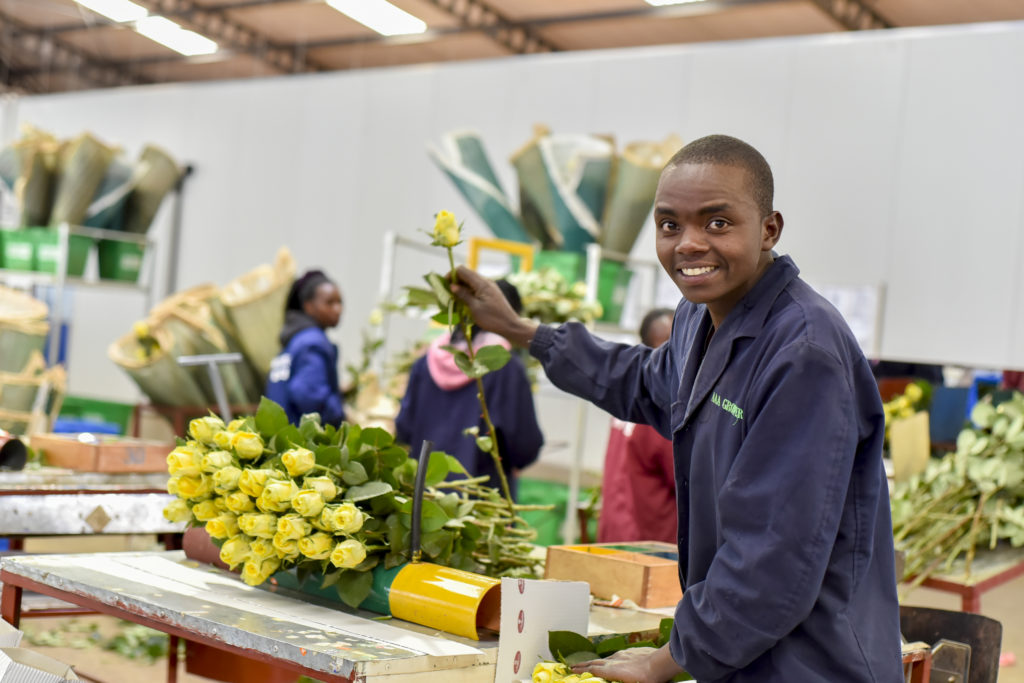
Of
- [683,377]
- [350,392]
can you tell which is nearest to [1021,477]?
[683,377]

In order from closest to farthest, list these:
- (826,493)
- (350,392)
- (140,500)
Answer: (826,493)
(140,500)
(350,392)

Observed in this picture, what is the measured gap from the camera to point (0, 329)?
3.63 meters

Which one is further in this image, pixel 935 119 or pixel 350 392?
pixel 935 119

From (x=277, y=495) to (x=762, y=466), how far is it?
709 mm

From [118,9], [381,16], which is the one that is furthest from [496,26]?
[118,9]

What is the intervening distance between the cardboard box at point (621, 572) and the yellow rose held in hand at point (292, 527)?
1.54ft

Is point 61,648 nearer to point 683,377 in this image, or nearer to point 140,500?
point 140,500

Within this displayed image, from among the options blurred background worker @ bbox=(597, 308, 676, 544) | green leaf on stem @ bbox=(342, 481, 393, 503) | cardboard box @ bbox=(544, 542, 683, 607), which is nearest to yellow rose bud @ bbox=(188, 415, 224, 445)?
green leaf on stem @ bbox=(342, 481, 393, 503)

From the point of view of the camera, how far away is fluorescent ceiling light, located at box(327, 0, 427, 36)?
8.03 meters

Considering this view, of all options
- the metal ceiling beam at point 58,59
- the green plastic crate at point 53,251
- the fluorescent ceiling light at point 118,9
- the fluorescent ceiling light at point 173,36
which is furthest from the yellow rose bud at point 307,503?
the metal ceiling beam at point 58,59

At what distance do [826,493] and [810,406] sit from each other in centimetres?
9

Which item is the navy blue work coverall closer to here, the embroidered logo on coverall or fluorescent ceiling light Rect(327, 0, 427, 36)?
the embroidered logo on coverall

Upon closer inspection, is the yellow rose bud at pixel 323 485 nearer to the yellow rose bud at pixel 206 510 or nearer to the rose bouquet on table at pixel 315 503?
the rose bouquet on table at pixel 315 503

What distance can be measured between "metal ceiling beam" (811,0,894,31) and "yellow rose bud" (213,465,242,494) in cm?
683
